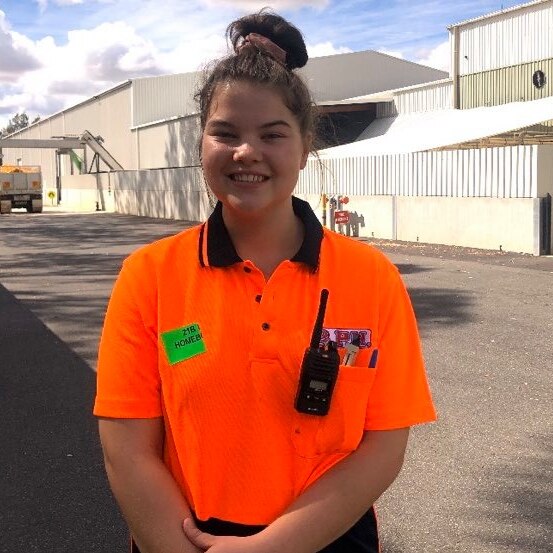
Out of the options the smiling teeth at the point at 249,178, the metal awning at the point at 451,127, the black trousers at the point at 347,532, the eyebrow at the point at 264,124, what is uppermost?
the metal awning at the point at 451,127

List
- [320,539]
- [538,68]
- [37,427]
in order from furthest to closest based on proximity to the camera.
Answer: [538,68]
[37,427]
[320,539]

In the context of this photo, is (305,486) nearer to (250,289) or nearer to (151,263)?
(250,289)

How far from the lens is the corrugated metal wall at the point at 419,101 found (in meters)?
34.4

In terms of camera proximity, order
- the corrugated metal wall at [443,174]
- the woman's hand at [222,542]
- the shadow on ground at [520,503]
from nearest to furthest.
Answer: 1. the woman's hand at [222,542]
2. the shadow on ground at [520,503]
3. the corrugated metal wall at [443,174]

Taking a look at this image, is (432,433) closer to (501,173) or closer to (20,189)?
(501,173)

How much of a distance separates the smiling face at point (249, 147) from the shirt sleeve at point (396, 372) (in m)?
0.33

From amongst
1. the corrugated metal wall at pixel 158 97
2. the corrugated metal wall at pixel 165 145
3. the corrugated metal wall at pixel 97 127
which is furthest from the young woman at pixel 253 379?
the corrugated metal wall at pixel 97 127

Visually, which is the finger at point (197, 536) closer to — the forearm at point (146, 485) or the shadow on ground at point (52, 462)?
the forearm at point (146, 485)

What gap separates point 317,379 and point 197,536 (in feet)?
1.33

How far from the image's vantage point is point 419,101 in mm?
35906

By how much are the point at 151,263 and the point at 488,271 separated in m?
13.3

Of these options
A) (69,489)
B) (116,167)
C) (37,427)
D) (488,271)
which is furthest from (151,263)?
(116,167)

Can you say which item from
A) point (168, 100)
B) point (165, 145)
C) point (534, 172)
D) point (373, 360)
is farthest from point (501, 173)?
point (168, 100)

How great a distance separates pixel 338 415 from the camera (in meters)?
1.84
